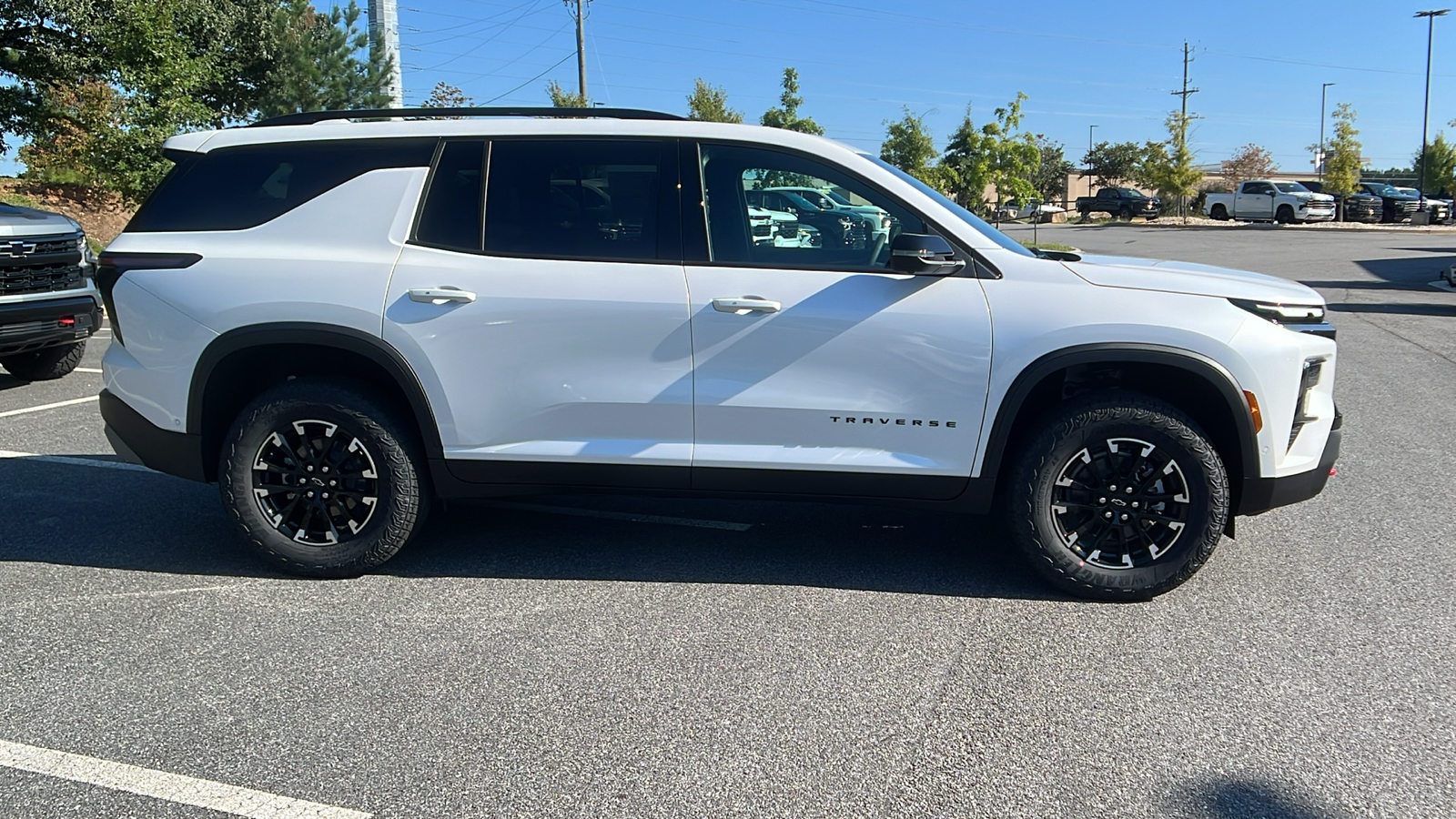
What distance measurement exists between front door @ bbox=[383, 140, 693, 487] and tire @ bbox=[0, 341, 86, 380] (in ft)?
21.1

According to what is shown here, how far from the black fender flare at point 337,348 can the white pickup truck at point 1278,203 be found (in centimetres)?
4794

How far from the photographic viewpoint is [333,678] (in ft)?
11.9

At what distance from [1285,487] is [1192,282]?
0.88 meters

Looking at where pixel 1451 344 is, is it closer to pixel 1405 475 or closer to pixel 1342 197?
pixel 1405 475

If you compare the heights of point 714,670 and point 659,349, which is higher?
point 659,349

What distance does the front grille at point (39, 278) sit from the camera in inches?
316

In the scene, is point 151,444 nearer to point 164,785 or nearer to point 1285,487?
point 164,785

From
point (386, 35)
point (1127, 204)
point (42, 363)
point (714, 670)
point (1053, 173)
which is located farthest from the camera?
point (1053, 173)

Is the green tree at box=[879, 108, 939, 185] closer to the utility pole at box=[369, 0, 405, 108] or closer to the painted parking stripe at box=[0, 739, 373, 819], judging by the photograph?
the utility pole at box=[369, 0, 405, 108]

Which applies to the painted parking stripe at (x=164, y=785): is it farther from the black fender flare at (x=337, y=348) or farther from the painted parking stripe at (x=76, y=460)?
the painted parking stripe at (x=76, y=460)

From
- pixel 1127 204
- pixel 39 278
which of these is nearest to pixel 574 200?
pixel 39 278

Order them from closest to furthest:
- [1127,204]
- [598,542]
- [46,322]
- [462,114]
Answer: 1. [462,114]
2. [598,542]
3. [46,322]
4. [1127,204]

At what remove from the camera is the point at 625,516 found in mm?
5535

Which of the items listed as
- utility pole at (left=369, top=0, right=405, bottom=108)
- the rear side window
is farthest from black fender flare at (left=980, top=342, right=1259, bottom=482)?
utility pole at (left=369, top=0, right=405, bottom=108)
